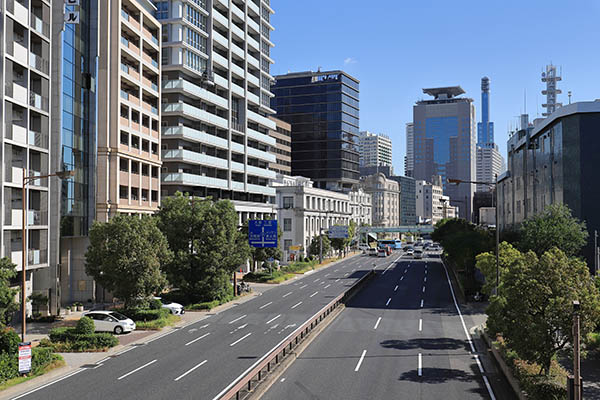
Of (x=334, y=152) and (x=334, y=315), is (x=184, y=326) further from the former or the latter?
(x=334, y=152)

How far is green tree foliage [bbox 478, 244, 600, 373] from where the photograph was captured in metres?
22.7

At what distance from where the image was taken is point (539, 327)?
22.7m

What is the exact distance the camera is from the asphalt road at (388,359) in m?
23.9

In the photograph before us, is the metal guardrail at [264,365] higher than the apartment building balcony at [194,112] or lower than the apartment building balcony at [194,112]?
lower

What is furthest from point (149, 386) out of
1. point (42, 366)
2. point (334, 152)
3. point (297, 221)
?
point (334, 152)

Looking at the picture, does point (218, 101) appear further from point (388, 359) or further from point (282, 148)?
point (282, 148)

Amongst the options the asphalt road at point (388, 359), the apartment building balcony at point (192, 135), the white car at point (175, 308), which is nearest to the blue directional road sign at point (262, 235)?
the asphalt road at point (388, 359)

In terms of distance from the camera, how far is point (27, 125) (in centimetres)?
3938

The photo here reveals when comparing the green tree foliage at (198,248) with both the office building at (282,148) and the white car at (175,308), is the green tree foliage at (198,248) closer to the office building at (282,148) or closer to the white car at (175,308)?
the white car at (175,308)

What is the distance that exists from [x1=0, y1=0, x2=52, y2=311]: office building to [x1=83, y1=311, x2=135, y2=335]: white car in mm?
6560

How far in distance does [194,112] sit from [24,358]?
4935 cm

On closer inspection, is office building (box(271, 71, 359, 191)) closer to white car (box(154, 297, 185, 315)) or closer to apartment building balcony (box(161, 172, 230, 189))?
apartment building balcony (box(161, 172, 230, 189))

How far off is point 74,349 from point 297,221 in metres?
77.2

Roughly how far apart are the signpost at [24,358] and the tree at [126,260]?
1340cm
